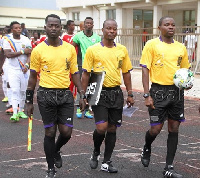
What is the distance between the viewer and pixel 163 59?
4977mm

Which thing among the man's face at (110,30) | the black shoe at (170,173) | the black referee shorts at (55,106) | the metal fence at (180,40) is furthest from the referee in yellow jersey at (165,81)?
the metal fence at (180,40)

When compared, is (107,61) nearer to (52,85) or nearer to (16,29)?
(52,85)

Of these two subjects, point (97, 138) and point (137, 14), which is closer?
point (97, 138)

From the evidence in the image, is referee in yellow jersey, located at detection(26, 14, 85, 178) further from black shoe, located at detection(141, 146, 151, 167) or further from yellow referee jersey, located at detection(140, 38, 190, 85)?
black shoe, located at detection(141, 146, 151, 167)

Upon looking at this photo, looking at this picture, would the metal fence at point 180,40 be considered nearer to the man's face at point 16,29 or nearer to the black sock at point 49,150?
the man's face at point 16,29

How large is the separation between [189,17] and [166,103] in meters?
20.7

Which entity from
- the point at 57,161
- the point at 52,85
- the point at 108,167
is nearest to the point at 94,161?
the point at 108,167

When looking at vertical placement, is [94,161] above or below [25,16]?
below

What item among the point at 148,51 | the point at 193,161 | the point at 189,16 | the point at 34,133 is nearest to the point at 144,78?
the point at 148,51

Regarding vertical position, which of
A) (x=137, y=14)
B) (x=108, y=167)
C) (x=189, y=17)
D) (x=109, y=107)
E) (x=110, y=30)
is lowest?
(x=108, y=167)

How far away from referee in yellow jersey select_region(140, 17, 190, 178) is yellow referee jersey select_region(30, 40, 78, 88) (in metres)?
1.03

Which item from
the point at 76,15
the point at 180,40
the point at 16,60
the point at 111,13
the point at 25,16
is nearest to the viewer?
the point at 16,60

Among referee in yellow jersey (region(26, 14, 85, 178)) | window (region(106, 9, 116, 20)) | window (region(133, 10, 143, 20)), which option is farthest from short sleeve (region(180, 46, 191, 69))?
window (region(133, 10, 143, 20))

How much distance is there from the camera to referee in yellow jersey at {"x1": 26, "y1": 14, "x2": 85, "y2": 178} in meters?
4.84
